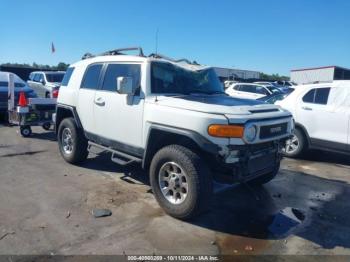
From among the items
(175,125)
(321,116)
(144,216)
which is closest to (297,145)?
(321,116)

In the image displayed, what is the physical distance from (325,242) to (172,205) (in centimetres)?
189

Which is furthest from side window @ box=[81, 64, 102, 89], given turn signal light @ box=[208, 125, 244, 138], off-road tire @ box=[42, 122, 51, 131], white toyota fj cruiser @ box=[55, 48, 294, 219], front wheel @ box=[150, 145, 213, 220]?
off-road tire @ box=[42, 122, 51, 131]

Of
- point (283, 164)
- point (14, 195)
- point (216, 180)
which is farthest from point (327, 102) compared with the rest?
point (14, 195)

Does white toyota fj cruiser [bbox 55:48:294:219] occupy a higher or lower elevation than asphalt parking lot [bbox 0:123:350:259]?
higher

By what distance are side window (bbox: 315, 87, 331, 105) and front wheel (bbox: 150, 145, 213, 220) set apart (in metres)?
4.75

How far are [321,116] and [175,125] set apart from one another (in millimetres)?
4644

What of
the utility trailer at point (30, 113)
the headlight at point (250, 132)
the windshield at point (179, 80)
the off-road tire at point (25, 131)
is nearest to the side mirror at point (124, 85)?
the windshield at point (179, 80)

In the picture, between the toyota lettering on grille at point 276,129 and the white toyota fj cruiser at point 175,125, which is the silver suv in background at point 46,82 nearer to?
the white toyota fj cruiser at point 175,125

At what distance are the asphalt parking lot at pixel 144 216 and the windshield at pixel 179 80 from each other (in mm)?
1624

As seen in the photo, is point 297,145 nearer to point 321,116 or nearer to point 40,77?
point 321,116

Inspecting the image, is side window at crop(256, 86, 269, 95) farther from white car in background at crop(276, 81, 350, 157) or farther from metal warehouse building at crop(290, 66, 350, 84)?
metal warehouse building at crop(290, 66, 350, 84)

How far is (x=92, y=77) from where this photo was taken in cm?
630

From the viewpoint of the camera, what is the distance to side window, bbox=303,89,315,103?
810 cm

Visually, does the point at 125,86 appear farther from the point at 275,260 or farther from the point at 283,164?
the point at 283,164
